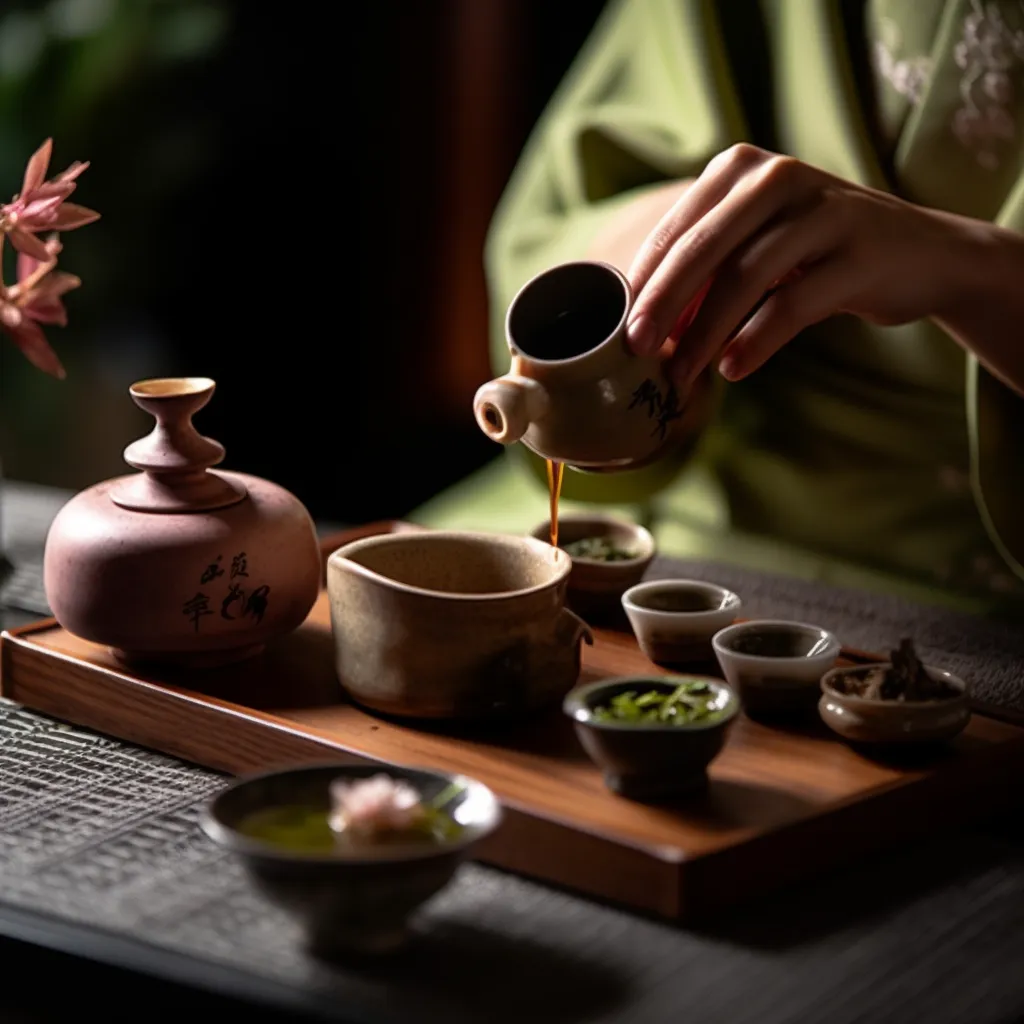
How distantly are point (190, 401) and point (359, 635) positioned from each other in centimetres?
25

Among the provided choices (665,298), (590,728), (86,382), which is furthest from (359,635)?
(86,382)

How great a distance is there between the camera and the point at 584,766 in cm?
115

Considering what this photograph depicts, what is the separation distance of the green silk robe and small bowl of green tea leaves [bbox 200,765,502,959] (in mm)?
877

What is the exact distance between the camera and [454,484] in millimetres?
3686

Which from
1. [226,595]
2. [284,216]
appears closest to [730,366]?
[226,595]

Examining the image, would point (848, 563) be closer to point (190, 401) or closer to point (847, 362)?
point (847, 362)

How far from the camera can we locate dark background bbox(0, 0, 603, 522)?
10.4 feet

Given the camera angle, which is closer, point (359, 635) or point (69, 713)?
point (359, 635)

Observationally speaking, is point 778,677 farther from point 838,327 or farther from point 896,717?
point 838,327

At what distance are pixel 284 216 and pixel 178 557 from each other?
2214 mm

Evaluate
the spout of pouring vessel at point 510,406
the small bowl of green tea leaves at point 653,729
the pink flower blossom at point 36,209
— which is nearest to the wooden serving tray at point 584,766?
the small bowl of green tea leaves at point 653,729

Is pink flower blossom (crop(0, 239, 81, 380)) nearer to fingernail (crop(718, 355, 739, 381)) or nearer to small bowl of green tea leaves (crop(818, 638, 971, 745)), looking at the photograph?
fingernail (crop(718, 355, 739, 381))

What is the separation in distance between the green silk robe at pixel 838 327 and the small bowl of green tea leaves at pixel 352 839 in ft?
2.88

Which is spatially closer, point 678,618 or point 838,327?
point 678,618
